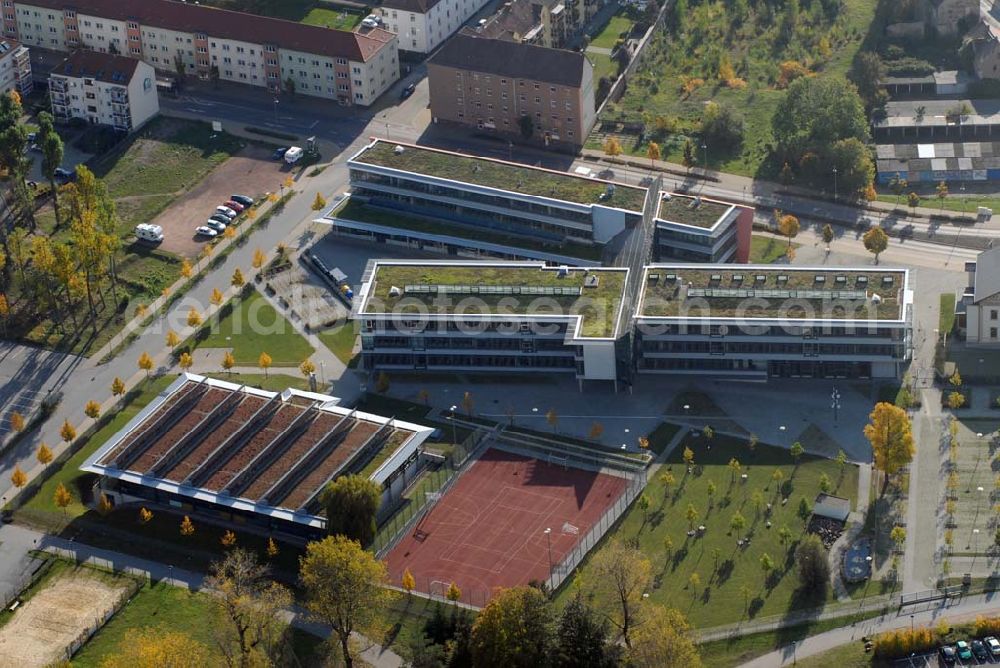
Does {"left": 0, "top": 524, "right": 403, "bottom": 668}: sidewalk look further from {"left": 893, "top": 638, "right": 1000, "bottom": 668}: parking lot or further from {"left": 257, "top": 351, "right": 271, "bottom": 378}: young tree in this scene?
{"left": 893, "top": 638, "right": 1000, "bottom": 668}: parking lot

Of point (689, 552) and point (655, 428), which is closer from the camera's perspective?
point (689, 552)

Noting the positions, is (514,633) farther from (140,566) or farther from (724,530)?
(140,566)

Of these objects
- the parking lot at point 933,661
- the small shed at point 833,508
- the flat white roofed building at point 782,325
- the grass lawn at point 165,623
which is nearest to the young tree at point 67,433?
the grass lawn at point 165,623

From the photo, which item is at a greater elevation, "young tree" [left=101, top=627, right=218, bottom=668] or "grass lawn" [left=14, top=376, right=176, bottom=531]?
"young tree" [left=101, top=627, right=218, bottom=668]

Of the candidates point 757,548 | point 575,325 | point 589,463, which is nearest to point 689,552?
point 757,548

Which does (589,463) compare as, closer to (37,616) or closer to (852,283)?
(852,283)

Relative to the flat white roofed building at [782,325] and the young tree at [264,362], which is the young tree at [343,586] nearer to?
the young tree at [264,362]

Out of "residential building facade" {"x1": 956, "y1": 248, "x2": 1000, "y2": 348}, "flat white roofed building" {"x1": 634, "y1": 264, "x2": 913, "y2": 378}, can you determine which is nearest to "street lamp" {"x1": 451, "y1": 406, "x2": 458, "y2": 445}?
"flat white roofed building" {"x1": 634, "y1": 264, "x2": 913, "y2": 378}
